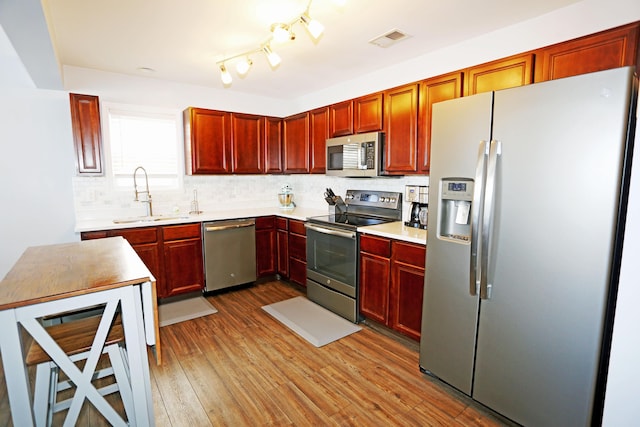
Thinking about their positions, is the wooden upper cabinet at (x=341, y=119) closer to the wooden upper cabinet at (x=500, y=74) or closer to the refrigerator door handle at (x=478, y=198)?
the wooden upper cabinet at (x=500, y=74)

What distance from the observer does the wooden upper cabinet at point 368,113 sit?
3.19m

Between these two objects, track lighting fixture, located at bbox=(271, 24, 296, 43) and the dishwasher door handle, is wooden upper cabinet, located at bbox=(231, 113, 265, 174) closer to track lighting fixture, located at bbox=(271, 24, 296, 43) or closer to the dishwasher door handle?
the dishwasher door handle

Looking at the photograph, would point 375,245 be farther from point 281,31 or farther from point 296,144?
point 296,144

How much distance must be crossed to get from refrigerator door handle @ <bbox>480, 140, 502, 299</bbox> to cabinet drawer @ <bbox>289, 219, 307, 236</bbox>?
227 centimetres

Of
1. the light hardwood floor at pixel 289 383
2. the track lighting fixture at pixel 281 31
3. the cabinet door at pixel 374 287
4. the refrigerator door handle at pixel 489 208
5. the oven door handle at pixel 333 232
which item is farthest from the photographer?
the oven door handle at pixel 333 232

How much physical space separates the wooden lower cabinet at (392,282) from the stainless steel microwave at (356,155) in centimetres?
75

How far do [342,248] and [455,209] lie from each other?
1318 mm

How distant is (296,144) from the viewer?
14.3ft

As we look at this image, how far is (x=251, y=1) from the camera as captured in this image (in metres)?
2.09

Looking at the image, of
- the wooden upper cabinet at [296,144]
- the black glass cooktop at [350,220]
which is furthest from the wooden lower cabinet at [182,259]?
the wooden upper cabinet at [296,144]

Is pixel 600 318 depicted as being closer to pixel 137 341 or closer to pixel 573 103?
pixel 573 103

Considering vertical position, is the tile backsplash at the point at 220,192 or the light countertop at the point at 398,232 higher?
the tile backsplash at the point at 220,192

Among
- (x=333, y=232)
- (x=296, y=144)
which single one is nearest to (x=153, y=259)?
(x=333, y=232)

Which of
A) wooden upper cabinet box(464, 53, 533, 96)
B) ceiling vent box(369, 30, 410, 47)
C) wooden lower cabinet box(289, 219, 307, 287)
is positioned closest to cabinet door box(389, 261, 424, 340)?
wooden lower cabinet box(289, 219, 307, 287)
